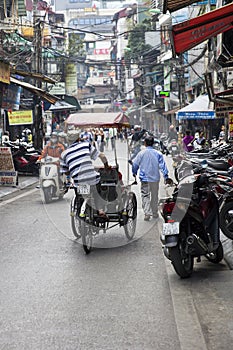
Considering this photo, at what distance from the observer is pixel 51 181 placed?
14.6 meters

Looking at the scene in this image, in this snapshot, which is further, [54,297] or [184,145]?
[184,145]

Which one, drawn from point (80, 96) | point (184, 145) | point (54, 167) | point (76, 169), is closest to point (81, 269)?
point (76, 169)

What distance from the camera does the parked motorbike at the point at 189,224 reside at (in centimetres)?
708

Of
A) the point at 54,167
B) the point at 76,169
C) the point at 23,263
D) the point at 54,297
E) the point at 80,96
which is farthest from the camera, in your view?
the point at 80,96

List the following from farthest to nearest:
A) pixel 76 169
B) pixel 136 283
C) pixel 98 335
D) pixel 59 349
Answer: pixel 76 169, pixel 136 283, pixel 98 335, pixel 59 349

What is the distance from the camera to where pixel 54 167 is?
1489cm

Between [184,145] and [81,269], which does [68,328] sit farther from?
[184,145]

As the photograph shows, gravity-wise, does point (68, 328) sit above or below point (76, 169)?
below

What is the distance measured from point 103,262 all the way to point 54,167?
690 centimetres

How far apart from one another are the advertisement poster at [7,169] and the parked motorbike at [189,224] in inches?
412

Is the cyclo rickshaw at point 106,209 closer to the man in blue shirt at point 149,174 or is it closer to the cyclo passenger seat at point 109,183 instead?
the cyclo passenger seat at point 109,183

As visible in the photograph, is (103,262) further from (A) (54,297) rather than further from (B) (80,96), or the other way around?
(B) (80,96)

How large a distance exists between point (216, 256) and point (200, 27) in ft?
9.60

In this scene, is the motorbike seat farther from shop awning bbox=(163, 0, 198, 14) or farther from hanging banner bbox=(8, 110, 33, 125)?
hanging banner bbox=(8, 110, 33, 125)
